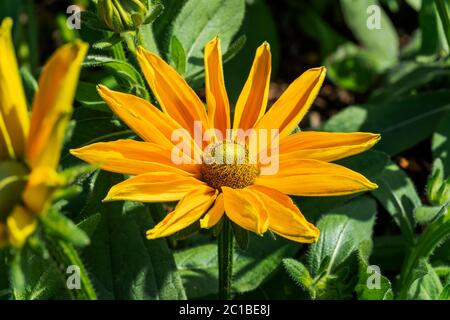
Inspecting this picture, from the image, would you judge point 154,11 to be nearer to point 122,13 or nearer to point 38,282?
point 122,13

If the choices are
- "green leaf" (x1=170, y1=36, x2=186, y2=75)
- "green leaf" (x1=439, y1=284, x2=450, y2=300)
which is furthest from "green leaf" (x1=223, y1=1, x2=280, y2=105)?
"green leaf" (x1=439, y1=284, x2=450, y2=300)

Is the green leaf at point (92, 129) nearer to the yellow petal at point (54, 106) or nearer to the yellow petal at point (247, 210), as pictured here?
the yellow petal at point (247, 210)

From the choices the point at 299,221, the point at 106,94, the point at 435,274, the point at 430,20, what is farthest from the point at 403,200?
the point at 106,94

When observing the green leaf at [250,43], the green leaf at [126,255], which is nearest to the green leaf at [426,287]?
the green leaf at [126,255]

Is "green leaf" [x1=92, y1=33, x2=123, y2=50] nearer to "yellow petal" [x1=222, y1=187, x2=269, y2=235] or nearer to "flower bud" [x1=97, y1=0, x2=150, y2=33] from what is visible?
"flower bud" [x1=97, y1=0, x2=150, y2=33]

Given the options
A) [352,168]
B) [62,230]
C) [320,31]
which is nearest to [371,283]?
[352,168]
